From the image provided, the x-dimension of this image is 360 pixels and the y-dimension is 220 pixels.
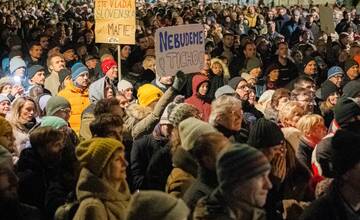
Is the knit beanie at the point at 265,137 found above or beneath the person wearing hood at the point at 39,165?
above

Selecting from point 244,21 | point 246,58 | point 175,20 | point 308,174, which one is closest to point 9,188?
point 308,174

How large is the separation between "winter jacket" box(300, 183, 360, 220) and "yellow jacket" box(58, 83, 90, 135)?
551 centimetres

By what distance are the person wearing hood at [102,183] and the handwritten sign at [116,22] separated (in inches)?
235

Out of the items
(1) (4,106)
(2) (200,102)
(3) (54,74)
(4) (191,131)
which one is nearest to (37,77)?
(3) (54,74)

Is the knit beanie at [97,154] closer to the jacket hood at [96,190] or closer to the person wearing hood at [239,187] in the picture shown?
the jacket hood at [96,190]

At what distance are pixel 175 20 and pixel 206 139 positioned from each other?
56.5 feet

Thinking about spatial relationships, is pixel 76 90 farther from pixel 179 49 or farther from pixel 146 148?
pixel 146 148

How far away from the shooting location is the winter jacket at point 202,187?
4.53 m

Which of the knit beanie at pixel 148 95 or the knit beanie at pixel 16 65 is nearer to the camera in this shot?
the knit beanie at pixel 148 95

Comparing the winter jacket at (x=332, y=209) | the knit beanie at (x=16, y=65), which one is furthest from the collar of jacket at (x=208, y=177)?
the knit beanie at (x=16, y=65)

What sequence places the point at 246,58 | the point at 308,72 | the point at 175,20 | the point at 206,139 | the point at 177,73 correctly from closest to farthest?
the point at 206,139
the point at 177,73
the point at 308,72
the point at 246,58
the point at 175,20

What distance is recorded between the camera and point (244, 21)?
944 inches

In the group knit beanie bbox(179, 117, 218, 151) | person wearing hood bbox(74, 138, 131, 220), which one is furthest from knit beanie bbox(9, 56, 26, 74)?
person wearing hood bbox(74, 138, 131, 220)

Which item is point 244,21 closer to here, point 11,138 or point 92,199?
point 11,138
